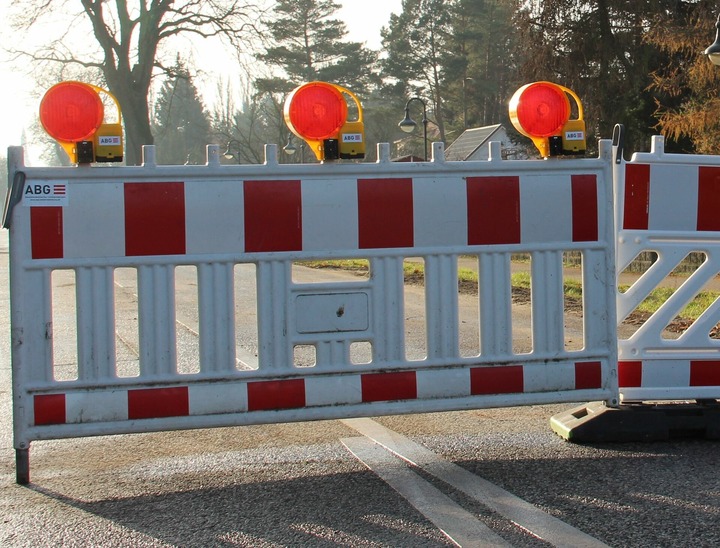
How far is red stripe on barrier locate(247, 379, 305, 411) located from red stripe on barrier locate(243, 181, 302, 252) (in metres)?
0.58

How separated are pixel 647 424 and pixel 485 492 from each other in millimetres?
1121

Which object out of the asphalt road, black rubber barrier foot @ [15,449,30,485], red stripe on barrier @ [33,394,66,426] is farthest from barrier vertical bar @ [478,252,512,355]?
black rubber barrier foot @ [15,449,30,485]

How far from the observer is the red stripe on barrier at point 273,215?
13.3 feet

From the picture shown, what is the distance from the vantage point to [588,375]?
435cm

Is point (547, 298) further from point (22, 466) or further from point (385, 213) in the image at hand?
point (22, 466)

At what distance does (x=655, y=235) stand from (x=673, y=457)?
40.9 inches

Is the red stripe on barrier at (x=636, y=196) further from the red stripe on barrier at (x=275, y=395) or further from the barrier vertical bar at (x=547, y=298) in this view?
the red stripe on barrier at (x=275, y=395)

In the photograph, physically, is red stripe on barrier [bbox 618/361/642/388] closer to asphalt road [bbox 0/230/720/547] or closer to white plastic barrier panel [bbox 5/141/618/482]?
white plastic barrier panel [bbox 5/141/618/482]

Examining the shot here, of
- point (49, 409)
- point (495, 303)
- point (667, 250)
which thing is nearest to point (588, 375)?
point (495, 303)

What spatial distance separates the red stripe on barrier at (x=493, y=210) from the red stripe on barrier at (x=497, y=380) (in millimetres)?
574

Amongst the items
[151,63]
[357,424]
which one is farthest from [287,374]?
[151,63]

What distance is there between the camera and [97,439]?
484 centimetres

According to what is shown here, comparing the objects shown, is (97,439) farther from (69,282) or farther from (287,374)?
(69,282)

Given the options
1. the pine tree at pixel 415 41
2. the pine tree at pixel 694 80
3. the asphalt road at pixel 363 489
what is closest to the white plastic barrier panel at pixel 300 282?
the asphalt road at pixel 363 489
